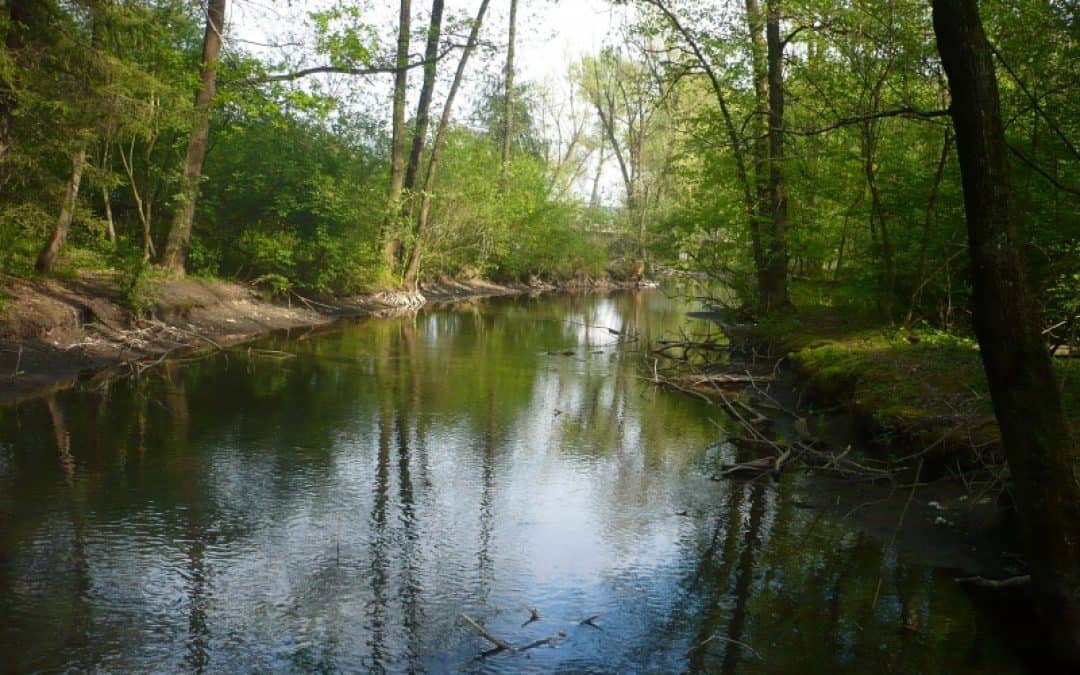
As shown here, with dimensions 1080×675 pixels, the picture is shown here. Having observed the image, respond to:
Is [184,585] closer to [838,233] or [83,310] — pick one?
[83,310]

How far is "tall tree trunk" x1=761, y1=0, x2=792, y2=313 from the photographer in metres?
17.9


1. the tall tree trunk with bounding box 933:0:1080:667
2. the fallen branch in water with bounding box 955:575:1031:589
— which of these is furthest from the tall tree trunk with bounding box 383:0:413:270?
the tall tree trunk with bounding box 933:0:1080:667

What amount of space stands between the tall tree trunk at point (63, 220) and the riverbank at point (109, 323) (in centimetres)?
55

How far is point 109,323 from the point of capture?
54.3 ft

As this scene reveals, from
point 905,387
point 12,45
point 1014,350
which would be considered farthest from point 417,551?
point 12,45

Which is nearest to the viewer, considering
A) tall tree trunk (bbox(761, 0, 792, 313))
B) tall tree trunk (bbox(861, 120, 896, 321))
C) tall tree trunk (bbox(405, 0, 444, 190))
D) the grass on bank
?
the grass on bank

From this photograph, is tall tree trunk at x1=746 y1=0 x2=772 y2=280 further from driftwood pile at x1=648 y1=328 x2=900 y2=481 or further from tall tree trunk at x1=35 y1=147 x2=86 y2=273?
tall tree trunk at x1=35 y1=147 x2=86 y2=273

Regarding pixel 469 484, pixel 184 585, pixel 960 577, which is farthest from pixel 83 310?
pixel 960 577

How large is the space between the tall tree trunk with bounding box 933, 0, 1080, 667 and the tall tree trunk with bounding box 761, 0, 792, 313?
12.2 meters

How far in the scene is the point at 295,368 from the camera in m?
16.9

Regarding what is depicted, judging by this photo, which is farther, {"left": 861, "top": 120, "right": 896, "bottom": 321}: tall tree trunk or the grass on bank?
{"left": 861, "top": 120, "right": 896, "bottom": 321}: tall tree trunk

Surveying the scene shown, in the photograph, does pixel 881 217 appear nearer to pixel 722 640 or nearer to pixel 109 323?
pixel 722 640

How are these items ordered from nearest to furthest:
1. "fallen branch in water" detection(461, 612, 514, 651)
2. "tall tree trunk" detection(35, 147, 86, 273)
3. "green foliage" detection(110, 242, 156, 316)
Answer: "fallen branch in water" detection(461, 612, 514, 651), "tall tree trunk" detection(35, 147, 86, 273), "green foliage" detection(110, 242, 156, 316)

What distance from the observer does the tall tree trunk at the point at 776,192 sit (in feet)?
58.6
